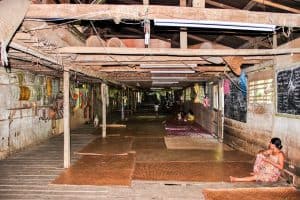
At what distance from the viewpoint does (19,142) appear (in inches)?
419

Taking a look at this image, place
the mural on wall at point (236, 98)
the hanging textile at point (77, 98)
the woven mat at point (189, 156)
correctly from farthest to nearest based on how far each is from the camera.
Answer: the hanging textile at point (77, 98) < the mural on wall at point (236, 98) < the woven mat at point (189, 156)

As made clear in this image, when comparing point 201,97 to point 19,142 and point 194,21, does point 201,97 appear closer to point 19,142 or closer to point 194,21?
point 19,142

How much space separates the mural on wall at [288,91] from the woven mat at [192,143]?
4.25m

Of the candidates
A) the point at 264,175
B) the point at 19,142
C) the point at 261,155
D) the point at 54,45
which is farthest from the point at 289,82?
the point at 19,142

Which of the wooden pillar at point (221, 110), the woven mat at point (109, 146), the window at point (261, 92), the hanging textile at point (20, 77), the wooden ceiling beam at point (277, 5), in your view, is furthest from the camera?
the wooden pillar at point (221, 110)

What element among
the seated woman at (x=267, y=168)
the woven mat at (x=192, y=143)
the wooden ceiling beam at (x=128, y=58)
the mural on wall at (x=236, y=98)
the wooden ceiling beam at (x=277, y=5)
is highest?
the wooden ceiling beam at (x=277, y=5)

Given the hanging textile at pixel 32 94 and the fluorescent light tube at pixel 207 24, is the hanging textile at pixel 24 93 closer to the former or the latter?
the hanging textile at pixel 32 94

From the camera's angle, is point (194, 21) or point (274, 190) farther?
point (274, 190)

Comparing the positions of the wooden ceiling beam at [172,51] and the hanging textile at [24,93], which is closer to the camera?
the wooden ceiling beam at [172,51]

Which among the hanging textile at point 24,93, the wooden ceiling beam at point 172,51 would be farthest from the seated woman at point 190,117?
the wooden ceiling beam at point 172,51

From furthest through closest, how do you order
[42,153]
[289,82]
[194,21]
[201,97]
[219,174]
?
[201,97], [42,153], [219,174], [289,82], [194,21]

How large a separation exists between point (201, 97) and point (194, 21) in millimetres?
13962

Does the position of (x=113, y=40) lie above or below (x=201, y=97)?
above

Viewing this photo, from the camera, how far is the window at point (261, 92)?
8102 mm
